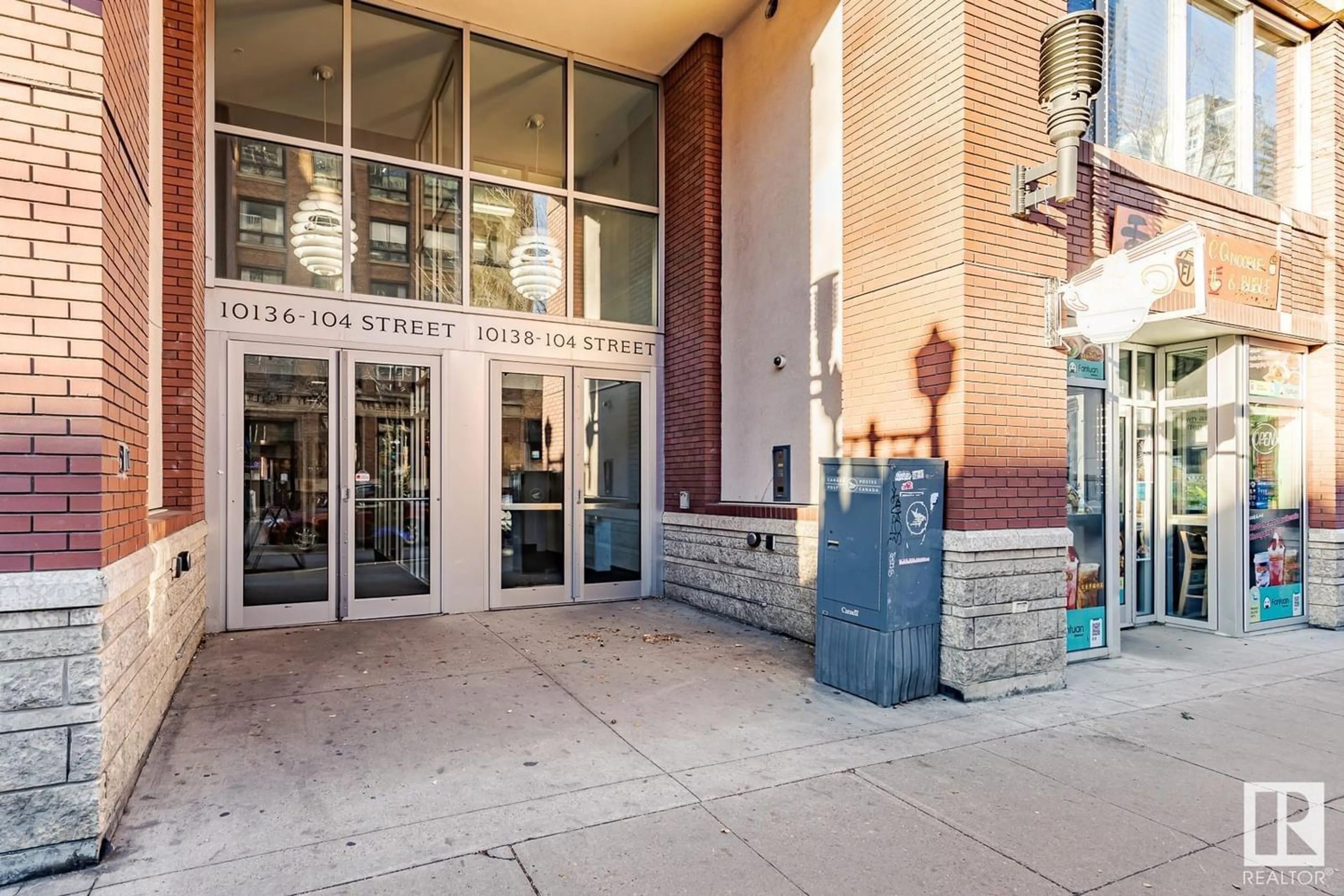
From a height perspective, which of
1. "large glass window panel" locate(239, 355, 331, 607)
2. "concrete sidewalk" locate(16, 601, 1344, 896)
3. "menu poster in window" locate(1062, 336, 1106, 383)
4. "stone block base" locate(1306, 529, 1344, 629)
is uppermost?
"menu poster in window" locate(1062, 336, 1106, 383)

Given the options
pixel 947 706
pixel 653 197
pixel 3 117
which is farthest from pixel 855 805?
pixel 653 197

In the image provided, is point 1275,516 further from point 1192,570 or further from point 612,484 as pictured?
point 612,484

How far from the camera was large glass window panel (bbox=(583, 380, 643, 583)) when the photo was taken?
28.2 ft

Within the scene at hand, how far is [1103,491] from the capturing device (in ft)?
20.9

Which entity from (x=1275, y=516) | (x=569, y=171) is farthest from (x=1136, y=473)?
(x=569, y=171)

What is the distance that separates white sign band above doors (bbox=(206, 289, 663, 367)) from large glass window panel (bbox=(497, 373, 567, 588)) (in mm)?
396

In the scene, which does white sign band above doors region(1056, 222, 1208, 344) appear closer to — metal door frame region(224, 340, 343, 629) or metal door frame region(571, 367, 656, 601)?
metal door frame region(571, 367, 656, 601)

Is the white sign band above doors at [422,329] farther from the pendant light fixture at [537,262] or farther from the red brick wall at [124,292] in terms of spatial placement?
the red brick wall at [124,292]

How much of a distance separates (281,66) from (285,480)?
418 centimetres

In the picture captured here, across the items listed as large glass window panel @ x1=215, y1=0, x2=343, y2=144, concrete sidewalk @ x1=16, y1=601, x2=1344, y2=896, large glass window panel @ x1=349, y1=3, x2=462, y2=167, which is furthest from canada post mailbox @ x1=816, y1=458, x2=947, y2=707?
large glass window panel @ x1=215, y1=0, x2=343, y2=144

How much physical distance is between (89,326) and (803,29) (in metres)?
6.51

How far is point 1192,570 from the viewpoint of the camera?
307 inches

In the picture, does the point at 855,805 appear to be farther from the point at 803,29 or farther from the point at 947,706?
the point at 803,29

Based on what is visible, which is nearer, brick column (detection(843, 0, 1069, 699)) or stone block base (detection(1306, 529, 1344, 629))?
brick column (detection(843, 0, 1069, 699))
